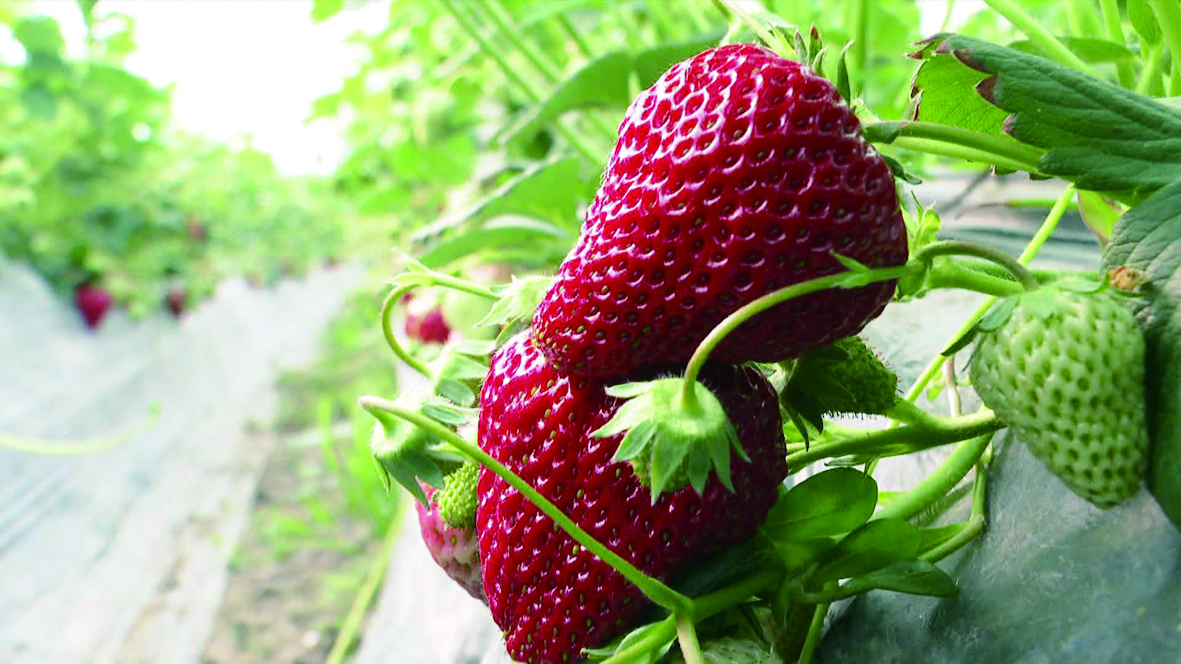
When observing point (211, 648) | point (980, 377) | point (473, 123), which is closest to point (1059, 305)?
point (980, 377)

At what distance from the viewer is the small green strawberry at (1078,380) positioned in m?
0.35

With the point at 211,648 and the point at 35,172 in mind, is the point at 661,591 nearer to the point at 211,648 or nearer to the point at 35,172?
the point at 211,648

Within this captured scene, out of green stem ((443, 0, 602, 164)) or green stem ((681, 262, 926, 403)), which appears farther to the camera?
green stem ((443, 0, 602, 164))

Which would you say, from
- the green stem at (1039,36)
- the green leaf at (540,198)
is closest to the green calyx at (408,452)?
the green stem at (1039,36)

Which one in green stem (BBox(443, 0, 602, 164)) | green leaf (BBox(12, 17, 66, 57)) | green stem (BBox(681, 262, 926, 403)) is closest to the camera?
green stem (BBox(681, 262, 926, 403))

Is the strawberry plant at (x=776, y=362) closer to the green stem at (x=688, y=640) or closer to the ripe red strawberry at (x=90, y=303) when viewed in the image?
the green stem at (x=688, y=640)

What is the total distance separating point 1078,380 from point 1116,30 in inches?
17.4

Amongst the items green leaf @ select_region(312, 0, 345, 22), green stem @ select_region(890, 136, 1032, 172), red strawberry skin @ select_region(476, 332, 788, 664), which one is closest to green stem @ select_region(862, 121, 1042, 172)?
green stem @ select_region(890, 136, 1032, 172)

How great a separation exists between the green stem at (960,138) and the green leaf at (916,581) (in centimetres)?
19

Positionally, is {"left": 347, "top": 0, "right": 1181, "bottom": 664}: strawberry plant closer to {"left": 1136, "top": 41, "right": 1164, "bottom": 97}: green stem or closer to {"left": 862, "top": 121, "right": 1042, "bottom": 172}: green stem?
{"left": 862, "top": 121, "right": 1042, "bottom": 172}: green stem

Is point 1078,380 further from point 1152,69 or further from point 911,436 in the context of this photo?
point 1152,69

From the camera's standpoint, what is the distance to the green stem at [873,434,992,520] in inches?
19.1

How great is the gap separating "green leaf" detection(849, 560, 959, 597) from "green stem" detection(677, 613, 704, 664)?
92mm

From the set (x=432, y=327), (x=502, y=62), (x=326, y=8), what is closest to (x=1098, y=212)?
(x=502, y=62)
